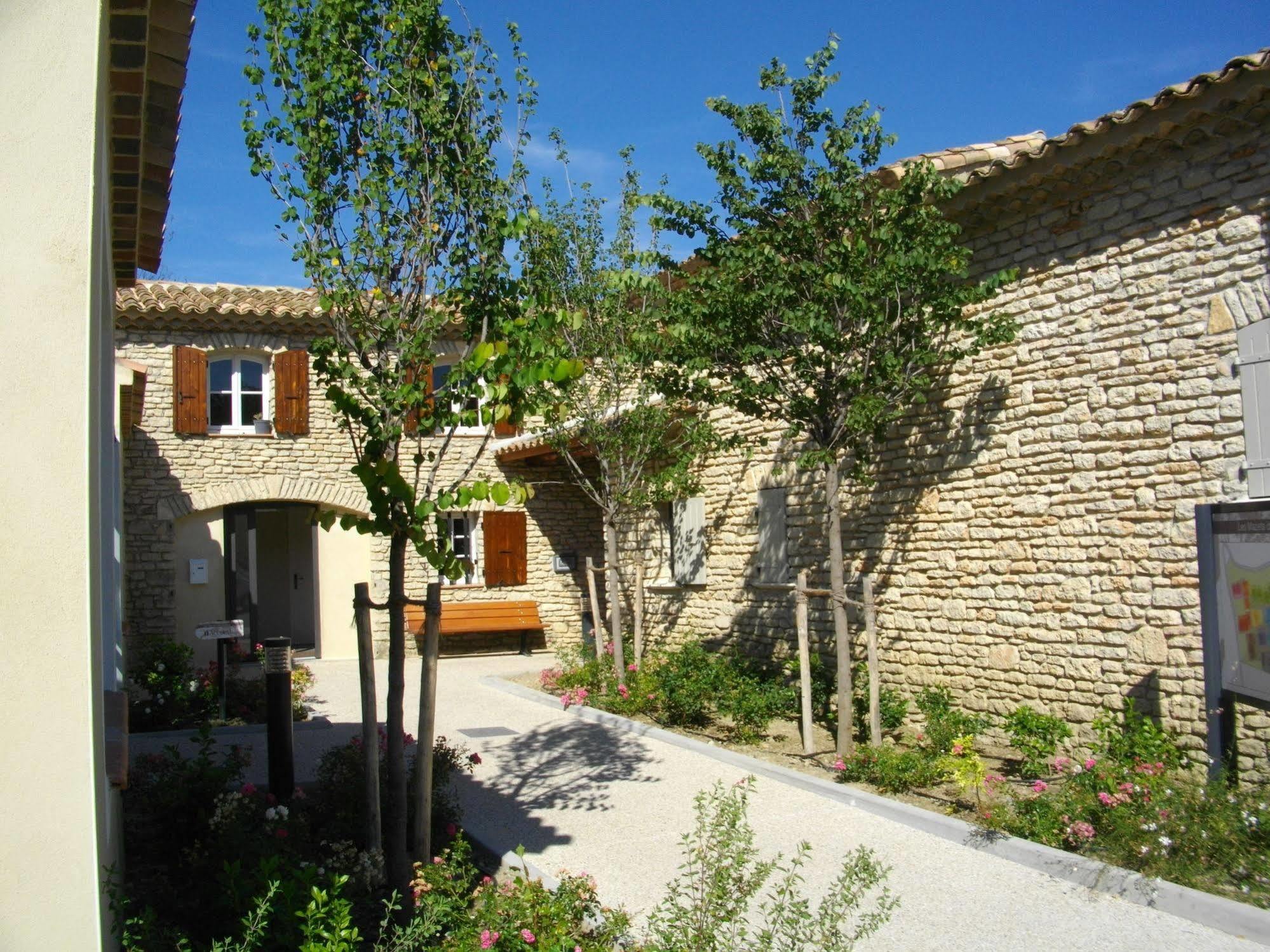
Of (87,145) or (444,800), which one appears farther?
(444,800)

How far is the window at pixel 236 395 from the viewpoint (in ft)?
52.1

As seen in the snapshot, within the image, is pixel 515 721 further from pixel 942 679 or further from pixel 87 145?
pixel 87 145

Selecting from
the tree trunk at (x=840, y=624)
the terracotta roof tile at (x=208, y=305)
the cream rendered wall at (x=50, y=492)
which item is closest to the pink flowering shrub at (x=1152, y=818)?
the tree trunk at (x=840, y=624)

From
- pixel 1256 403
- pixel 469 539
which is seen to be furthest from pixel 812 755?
pixel 469 539

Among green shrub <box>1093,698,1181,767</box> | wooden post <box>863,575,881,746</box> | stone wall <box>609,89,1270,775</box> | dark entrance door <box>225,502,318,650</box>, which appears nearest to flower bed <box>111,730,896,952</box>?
green shrub <box>1093,698,1181,767</box>

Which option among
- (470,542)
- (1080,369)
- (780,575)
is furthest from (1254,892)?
(470,542)

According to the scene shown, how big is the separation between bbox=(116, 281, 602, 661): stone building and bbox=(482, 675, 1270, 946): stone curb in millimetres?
7492

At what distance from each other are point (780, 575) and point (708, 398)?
313cm

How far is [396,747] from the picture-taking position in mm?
Result: 5090

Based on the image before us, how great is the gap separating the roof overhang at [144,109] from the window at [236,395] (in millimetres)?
10111

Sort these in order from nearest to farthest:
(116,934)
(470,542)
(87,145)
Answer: (87,145) → (116,934) → (470,542)

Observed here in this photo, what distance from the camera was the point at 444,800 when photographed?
6.32m

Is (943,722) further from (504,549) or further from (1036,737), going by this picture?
(504,549)

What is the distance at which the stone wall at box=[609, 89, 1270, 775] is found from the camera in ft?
22.2
